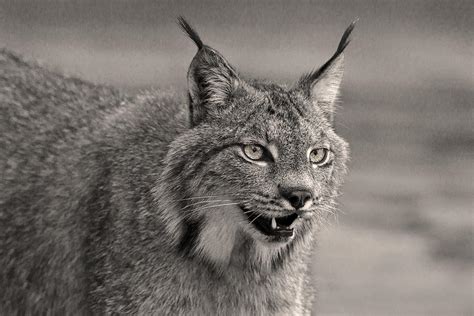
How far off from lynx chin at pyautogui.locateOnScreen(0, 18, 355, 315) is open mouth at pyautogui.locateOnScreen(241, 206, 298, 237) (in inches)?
0.4

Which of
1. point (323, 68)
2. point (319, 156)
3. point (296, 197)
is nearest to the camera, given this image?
point (296, 197)

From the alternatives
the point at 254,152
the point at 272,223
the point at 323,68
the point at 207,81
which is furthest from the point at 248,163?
the point at 323,68

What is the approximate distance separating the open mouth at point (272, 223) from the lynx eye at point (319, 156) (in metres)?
0.39

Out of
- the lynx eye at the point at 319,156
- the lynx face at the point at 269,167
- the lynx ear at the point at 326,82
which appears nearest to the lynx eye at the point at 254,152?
the lynx face at the point at 269,167

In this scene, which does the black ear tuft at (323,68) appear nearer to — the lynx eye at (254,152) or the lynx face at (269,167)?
the lynx face at (269,167)

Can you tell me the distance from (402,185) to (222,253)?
25.7ft

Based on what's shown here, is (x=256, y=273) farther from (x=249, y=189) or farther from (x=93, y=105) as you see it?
(x=93, y=105)

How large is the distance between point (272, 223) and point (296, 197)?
0.31 meters

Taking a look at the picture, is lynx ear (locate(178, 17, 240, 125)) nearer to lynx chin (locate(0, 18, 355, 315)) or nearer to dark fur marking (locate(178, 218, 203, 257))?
lynx chin (locate(0, 18, 355, 315))

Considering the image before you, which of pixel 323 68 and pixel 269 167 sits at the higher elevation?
pixel 323 68

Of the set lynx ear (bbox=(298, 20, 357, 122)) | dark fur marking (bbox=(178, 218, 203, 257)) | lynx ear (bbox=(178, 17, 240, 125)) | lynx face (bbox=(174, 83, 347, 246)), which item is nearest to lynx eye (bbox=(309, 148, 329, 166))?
lynx face (bbox=(174, 83, 347, 246))

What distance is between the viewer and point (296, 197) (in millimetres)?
10586

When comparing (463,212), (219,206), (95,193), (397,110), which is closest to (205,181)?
(219,206)

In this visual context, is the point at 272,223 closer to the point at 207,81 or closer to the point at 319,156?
the point at 319,156
